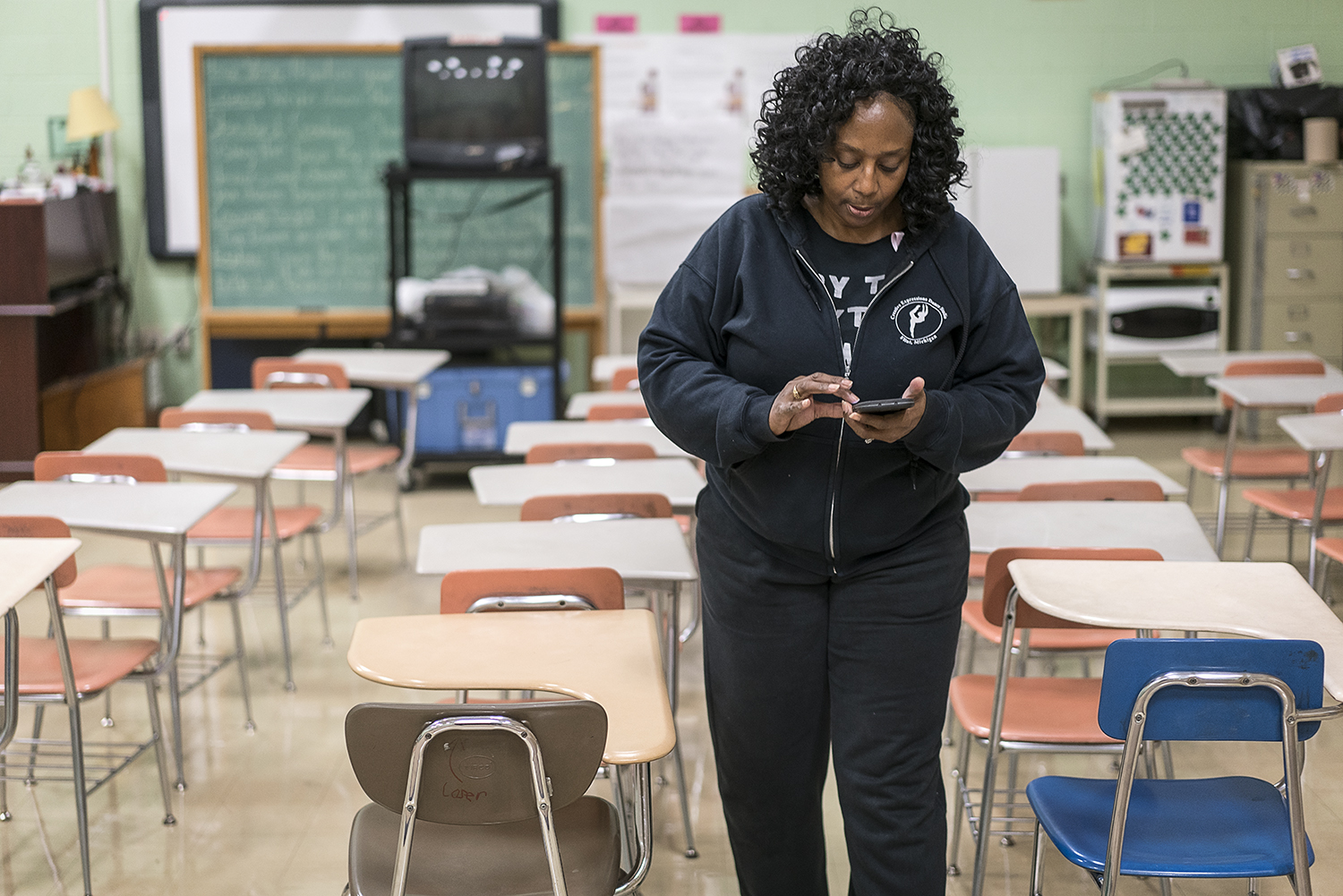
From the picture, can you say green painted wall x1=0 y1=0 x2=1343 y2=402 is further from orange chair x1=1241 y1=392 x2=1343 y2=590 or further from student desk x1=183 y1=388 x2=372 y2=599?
orange chair x1=1241 y1=392 x2=1343 y2=590

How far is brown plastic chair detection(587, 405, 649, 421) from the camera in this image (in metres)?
4.15

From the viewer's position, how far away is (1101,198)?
6.89 metres

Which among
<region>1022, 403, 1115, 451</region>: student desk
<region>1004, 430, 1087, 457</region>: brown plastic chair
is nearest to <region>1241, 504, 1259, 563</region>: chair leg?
<region>1022, 403, 1115, 451</region>: student desk

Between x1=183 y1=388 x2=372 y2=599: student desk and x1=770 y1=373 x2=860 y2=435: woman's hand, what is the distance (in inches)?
99.2

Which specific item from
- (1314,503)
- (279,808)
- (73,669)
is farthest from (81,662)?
(1314,503)

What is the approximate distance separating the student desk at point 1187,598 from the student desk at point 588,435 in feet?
5.53

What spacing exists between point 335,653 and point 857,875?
95.6 inches

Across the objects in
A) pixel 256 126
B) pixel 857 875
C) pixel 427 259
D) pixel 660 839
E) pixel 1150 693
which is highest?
pixel 256 126

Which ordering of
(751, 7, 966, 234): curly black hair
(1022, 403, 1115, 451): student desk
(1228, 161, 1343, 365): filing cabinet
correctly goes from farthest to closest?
(1228, 161, 1343, 365): filing cabinet
(1022, 403, 1115, 451): student desk
(751, 7, 966, 234): curly black hair

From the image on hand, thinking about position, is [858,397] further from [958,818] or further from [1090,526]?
[958,818]

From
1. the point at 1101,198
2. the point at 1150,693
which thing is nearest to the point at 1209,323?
the point at 1101,198

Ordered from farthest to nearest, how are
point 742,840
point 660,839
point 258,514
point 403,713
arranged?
point 258,514 < point 660,839 < point 742,840 < point 403,713

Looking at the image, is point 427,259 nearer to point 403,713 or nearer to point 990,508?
point 990,508

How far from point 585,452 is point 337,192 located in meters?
3.68
